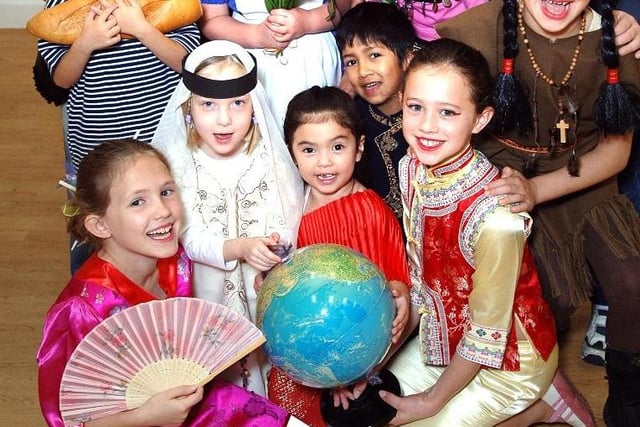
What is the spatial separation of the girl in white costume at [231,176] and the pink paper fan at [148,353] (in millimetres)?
400

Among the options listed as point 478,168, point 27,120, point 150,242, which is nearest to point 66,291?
point 150,242

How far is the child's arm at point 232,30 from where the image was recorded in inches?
129

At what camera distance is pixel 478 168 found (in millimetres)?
2766

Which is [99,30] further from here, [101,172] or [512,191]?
[512,191]

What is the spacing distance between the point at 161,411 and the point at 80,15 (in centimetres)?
135

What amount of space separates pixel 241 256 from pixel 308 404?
502 millimetres

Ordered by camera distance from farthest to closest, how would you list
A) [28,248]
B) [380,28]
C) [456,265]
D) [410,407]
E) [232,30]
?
[28,248], [232,30], [380,28], [410,407], [456,265]

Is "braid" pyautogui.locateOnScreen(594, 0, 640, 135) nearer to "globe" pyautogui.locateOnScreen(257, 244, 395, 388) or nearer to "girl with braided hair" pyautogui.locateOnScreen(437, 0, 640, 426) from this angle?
"girl with braided hair" pyautogui.locateOnScreen(437, 0, 640, 426)

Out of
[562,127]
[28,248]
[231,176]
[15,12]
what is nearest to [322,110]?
[231,176]

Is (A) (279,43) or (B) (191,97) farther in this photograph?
(A) (279,43)

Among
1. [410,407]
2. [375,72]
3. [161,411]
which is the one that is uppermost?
[375,72]

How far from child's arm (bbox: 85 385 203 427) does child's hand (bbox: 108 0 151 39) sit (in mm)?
1183

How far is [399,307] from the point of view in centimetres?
289

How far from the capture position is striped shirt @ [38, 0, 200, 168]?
3.21m
